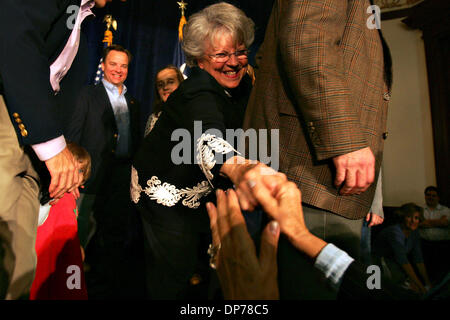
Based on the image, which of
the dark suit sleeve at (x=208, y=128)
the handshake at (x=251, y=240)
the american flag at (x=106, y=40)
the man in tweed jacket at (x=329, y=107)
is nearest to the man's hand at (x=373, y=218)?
the man in tweed jacket at (x=329, y=107)

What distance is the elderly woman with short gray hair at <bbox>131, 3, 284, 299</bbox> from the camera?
1023 mm

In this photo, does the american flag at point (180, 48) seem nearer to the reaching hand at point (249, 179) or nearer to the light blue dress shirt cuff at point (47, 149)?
the light blue dress shirt cuff at point (47, 149)

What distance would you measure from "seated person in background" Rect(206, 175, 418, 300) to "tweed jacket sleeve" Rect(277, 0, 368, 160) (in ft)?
1.00

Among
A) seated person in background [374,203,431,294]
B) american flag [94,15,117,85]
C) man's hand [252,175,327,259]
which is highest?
american flag [94,15,117,85]

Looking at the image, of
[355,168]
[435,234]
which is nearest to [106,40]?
[355,168]

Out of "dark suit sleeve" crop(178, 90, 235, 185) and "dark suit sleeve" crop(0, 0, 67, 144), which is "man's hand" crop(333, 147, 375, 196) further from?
"dark suit sleeve" crop(0, 0, 67, 144)

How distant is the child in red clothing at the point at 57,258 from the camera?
3.92 feet

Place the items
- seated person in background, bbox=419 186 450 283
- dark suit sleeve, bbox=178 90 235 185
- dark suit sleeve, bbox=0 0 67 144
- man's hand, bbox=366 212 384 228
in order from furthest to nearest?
seated person in background, bbox=419 186 450 283
man's hand, bbox=366 212 384 228
dark suit sleeve, bbox=0 0 67 144
dark suit sleeve, bbox=178 90 235 185

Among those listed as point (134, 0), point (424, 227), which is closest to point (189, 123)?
point (134, 0)

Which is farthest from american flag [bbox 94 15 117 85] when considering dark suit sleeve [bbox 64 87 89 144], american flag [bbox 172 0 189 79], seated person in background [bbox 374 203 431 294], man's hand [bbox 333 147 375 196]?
seated person in background [bbox 374 203 431 294]

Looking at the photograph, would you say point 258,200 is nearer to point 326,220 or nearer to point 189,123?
point 326,220

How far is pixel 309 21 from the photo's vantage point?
29.7 inches

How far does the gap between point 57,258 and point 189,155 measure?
68cm

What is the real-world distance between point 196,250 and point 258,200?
898mm
